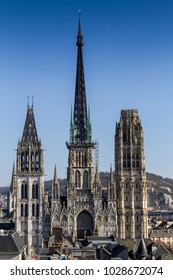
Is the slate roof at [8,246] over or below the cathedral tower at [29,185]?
below

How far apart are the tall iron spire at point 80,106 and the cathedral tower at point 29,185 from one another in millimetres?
4688

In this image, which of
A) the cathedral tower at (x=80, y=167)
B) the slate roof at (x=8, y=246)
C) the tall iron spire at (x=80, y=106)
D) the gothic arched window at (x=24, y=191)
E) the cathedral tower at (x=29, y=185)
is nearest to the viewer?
the slate roof at (x=8, y=246)

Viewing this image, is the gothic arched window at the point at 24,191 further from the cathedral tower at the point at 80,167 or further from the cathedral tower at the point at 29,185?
the cathedral tower at the point at 80,167

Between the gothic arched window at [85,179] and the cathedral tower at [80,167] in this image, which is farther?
the gothic arched window at [85,179]

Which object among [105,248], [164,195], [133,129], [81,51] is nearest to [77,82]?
[81,51]

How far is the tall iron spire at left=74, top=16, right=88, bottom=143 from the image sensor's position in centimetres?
6300

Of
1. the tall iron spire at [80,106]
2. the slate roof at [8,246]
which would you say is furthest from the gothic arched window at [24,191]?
the slate roof at [8,246]

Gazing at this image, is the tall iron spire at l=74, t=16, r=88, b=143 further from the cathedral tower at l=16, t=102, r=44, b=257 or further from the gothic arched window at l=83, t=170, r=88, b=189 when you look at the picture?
the cathedral tower at l=16, t=102, r=44, b=257

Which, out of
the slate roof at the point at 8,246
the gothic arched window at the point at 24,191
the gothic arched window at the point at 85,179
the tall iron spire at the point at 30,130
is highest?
the tall iron spire at the point at 30,130

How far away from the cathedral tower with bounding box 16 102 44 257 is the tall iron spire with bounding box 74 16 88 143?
469 cm

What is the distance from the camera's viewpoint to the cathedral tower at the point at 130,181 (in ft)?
201

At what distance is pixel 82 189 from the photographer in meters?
60.9

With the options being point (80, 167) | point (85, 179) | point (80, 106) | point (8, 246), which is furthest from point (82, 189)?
point (8, 246)

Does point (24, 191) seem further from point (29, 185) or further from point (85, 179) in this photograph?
point (85, 179)
